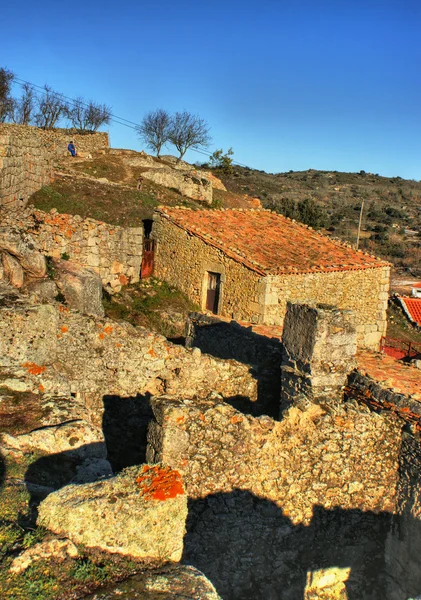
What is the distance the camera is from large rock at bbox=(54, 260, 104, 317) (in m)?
11.1

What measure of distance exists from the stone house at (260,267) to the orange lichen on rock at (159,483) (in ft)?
37.1

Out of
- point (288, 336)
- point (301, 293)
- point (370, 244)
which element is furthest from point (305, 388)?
point (370, 244)

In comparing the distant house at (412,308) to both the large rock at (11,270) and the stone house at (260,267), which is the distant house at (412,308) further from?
the large rock at (11,270)

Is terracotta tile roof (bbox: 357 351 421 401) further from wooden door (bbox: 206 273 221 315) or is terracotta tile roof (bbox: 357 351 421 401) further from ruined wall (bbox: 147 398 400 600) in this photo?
wooden door (bbox: 206 273 221 315)

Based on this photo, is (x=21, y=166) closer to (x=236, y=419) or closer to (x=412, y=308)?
(x=236, y=419)

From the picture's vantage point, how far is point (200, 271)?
16594 mm

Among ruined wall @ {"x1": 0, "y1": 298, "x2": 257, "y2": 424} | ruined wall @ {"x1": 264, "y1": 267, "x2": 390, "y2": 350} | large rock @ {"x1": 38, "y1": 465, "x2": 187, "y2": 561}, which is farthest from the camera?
ruined wall @ {"x1": 264, "y1": 267, "x2": 390, "y2": 350}

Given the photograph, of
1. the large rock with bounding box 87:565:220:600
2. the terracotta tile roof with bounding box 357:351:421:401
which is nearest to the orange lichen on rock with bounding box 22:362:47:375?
the large rock with bounding box 87:565:220:600

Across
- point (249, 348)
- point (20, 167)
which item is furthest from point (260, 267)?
point (20, 167)

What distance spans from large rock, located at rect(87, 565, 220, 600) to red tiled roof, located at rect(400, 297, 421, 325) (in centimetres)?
2016

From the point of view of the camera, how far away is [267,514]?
18.5ft

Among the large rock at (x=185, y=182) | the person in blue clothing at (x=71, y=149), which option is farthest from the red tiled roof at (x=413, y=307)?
the person in blue clothing at (x=71, y=149)

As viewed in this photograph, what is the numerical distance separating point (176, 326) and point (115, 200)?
910 cm

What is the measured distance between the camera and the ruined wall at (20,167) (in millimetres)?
14484
